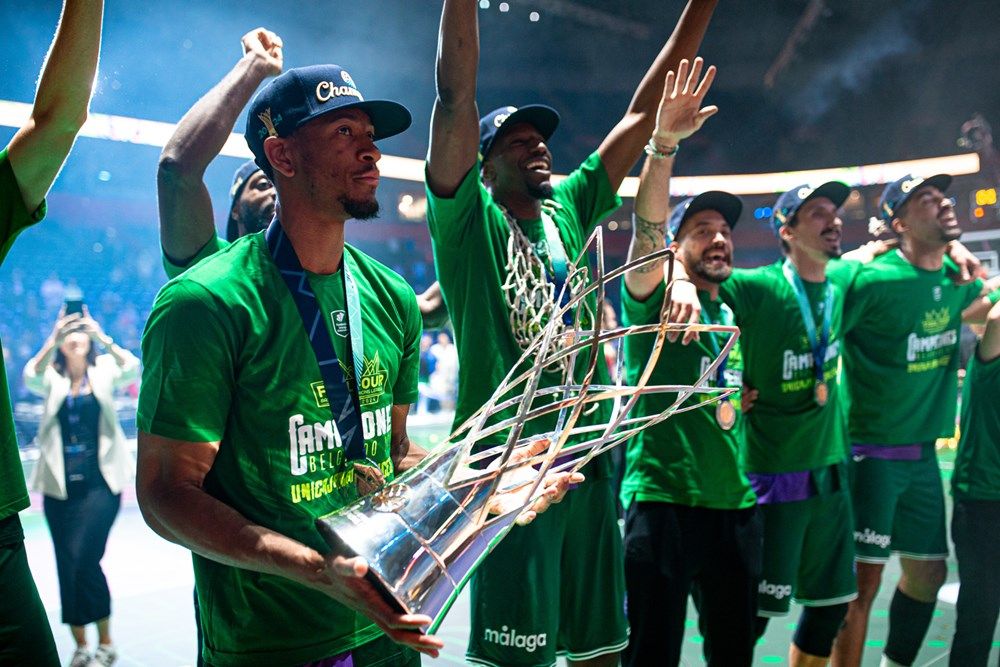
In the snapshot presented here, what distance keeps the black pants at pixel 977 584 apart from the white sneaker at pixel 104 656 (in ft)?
10.8

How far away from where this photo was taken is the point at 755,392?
3.01 m

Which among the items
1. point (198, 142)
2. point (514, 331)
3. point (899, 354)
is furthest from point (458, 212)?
point (899, 354)

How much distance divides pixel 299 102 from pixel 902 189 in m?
3.03

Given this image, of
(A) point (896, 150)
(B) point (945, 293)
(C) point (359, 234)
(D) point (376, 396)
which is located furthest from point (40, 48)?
(C) point (359, 234)

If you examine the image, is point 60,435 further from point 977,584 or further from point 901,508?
point 977,584

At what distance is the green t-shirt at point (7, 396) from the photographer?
1581mm

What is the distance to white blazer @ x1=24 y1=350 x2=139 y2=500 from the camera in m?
3.81

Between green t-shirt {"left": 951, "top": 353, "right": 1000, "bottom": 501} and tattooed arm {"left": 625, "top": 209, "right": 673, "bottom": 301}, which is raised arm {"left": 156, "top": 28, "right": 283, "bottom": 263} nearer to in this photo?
tattooed arm {"left": 625, "top": 209, "right": 673, "bottom": 301}

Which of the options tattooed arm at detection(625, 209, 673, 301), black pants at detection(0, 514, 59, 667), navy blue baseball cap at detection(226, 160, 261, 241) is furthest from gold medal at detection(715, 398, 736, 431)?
black pants at detection(0, 514, 59, 667)

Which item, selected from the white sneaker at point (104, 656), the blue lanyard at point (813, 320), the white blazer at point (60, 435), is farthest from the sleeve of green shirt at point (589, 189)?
the white blazer at point (60, 435)

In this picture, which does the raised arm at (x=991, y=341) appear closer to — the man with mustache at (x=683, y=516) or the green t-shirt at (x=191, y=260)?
the man with mustache at (x=683, y=516)

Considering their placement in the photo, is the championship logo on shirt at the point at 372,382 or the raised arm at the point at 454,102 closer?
the championship logo on shirt at the point at 372,382

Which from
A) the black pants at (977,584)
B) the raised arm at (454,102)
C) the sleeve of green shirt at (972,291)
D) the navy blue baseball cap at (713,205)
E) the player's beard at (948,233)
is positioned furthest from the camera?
the sleeve of green shirt at (972,291)

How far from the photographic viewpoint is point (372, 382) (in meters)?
1.52
